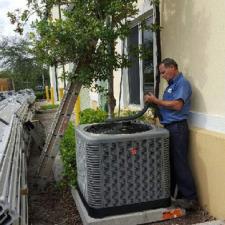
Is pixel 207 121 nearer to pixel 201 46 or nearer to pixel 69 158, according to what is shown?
pixel 201 46

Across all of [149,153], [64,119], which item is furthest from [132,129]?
[64,119]

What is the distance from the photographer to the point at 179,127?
14.9ft

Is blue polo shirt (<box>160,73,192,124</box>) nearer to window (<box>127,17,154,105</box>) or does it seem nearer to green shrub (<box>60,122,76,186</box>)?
window (<box>127,17,154,105</box>)

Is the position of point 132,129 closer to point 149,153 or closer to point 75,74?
point 149,153

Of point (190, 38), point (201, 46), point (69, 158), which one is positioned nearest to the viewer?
point (201, 46)

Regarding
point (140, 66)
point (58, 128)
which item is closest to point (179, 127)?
point (58, 128)

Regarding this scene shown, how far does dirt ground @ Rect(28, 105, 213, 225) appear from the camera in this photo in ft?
14.9

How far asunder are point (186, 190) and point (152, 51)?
2.39m

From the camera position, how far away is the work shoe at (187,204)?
4.52 meters

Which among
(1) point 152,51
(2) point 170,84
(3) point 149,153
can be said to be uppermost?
(1) point 152,51

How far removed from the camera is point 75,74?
212 inches

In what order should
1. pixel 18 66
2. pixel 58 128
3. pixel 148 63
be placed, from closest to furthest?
1. pixel 58 128
2. pixel 148 63
3. pixel 18 66

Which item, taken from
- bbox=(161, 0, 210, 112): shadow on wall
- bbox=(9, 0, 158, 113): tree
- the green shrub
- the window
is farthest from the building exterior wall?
the green shrub

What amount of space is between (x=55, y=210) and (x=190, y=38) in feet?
9.26
